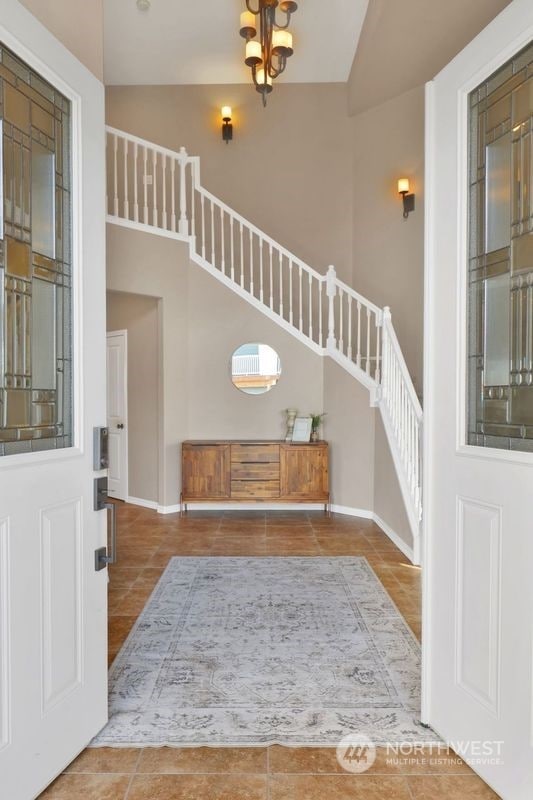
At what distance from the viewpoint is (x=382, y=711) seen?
2027 mm

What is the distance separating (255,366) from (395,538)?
2.55 metres

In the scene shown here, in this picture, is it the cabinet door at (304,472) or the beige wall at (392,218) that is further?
the cabinet door at (304,472)

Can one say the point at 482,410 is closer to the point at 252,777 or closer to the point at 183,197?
the point at 252,777

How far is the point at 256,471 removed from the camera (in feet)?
17.8

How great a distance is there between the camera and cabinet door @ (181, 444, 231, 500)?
5430 millimetres

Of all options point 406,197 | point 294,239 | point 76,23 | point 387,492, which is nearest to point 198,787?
point 76,23

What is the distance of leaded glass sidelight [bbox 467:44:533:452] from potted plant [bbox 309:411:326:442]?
390 centimetres

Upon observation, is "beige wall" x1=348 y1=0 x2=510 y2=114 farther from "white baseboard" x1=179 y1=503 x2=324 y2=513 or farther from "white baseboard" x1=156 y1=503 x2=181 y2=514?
"white baseboard" x1=156 y1=503 x2=181 y2=514

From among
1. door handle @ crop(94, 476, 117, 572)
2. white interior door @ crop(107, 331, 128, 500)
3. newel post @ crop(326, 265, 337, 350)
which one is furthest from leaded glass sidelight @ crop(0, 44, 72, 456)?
white interior door @ crop(107, 331, 128, 500)

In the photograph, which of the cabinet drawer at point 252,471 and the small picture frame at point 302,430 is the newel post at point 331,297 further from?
the cabinet drawer at point 252,471

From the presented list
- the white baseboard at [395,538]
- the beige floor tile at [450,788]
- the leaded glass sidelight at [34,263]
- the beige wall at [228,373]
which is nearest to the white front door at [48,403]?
the leaded glass sidelight at [34,263]

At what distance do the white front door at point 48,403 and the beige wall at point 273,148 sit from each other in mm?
5066

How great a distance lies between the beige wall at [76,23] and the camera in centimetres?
164

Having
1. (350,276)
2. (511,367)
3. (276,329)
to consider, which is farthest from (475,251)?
(350,276)
